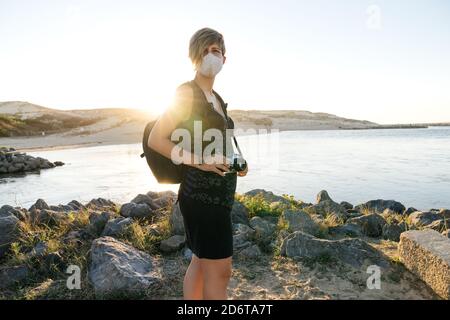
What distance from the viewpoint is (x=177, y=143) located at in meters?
2.56

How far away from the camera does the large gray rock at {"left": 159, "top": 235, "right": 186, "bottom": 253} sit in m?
5.30

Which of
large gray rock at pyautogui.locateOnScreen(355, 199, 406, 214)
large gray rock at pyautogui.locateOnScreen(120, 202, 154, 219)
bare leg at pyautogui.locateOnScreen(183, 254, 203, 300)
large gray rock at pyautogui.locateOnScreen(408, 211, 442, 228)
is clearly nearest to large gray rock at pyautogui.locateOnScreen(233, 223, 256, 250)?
large gray rock at pyautogui.locateOnScreen(120, 202, 154, 219)

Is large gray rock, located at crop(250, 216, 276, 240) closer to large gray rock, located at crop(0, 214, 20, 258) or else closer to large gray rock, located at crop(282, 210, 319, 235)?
large gray rock, located at crop(282, 210, 319, 235)

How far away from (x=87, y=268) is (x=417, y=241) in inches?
163

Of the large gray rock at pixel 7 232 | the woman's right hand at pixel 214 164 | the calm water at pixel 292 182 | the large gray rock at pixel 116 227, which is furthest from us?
the calm water at pixel 292 182

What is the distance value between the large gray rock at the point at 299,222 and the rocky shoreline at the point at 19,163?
2162 cm

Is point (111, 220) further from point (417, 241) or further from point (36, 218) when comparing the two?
point (417, 241)

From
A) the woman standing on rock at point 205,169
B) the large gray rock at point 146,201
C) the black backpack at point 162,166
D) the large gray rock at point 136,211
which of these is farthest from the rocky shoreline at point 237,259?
the black backpack at point 162,166

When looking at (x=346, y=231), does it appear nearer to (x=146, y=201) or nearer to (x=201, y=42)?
(x=146, y=201)

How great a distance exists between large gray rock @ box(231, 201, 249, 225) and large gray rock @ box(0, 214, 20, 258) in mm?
3447

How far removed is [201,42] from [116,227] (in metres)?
3.96

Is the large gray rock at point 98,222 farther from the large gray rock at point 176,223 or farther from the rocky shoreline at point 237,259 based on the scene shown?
the large gray rock at point 176,223

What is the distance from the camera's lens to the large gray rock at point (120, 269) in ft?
13.6

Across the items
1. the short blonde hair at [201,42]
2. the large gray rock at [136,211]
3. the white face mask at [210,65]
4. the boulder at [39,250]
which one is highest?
the short blonde hair at [201,42]
